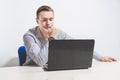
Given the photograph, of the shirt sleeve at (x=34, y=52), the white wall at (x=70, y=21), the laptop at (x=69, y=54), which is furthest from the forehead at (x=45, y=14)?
the white wall at (x=70, y=21)

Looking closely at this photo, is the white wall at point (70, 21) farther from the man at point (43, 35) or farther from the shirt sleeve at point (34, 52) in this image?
the shirt sleeve at point (34, 52)

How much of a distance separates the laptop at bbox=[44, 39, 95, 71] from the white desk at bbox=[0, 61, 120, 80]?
5 cm

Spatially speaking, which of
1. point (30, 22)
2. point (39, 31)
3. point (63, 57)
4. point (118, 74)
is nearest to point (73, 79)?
point (63, 57)

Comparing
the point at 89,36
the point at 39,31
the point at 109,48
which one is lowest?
the point at 109,48

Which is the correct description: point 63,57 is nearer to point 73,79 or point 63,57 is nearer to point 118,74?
→ point 73,79

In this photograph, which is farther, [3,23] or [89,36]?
[89,36]

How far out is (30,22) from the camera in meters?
2.63

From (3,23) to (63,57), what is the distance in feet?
4.17

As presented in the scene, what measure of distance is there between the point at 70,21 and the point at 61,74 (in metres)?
1.38

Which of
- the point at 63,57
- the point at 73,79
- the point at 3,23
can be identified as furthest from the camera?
the point at 3,23

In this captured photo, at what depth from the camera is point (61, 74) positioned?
1538 millimetres

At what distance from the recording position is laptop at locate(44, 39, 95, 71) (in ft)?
4.99

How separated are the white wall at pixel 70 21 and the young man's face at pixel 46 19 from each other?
2.26ft

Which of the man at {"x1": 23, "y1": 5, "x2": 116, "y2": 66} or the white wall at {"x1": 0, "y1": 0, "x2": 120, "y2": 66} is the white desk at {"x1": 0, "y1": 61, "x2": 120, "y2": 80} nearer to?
the man at {"x1": 23, "y1": 5, "x2": 116, "y2": 66}
